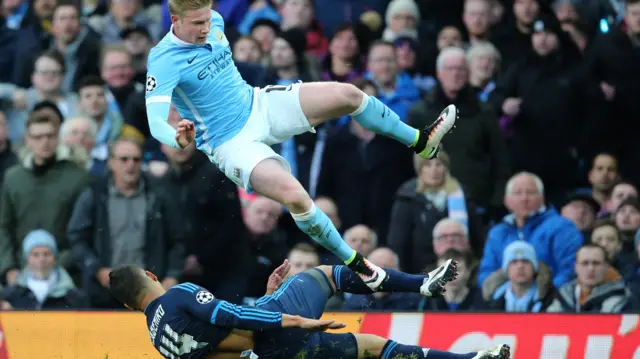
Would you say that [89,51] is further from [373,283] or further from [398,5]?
[373,283]

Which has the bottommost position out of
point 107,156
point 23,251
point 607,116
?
→ point 23,251

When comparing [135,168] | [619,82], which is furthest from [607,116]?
[135,168]

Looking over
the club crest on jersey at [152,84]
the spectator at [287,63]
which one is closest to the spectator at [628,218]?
the spectator at [287,63]

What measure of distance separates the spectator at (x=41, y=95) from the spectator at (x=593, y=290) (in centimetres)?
543

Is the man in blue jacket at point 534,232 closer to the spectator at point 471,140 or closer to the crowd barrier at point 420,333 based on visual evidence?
the spectator at point 471,140

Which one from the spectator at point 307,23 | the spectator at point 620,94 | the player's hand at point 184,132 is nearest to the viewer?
the player's hand at point 184,132

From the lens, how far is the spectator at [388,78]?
14289 millimetres

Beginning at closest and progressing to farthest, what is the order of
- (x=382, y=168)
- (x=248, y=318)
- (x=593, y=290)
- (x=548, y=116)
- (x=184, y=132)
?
(x=184, y=132), (x=248, y=318), (x=593, y=290), (x=382, y=168), (x=548, y=116)

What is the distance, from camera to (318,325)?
384 inches

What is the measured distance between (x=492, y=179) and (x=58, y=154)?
402cm

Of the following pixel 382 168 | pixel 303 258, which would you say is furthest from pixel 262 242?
pixel 382 168

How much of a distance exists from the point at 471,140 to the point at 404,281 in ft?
11.3

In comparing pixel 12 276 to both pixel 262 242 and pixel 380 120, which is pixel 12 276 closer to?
pixel 262 242

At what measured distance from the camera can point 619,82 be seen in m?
14.2
